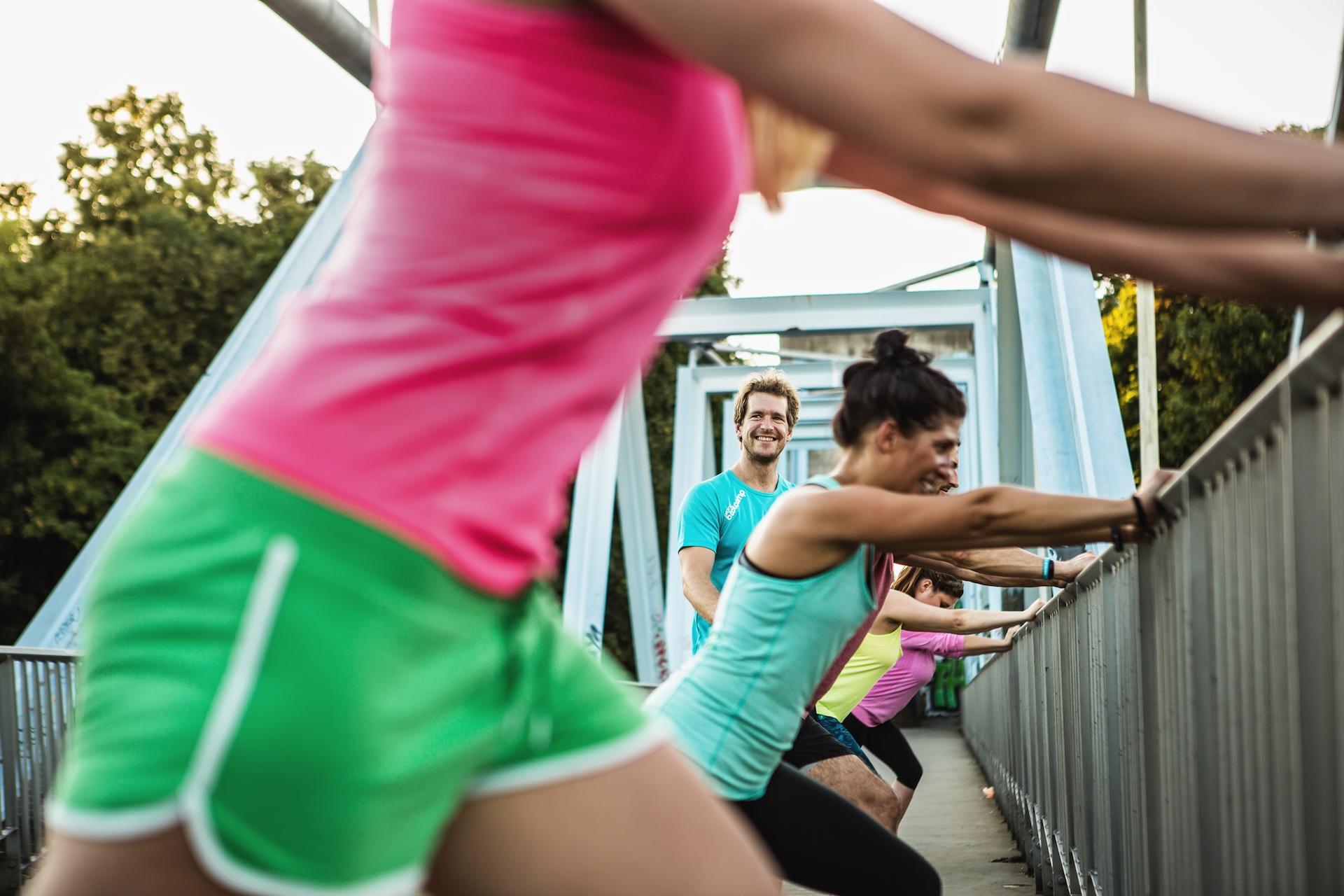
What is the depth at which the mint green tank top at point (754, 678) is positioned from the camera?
10.3 ft

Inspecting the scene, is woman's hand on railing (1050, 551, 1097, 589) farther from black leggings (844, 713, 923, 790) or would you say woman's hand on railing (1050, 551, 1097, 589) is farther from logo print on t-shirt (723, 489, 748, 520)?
black leggings (844, 713, 923, 790)

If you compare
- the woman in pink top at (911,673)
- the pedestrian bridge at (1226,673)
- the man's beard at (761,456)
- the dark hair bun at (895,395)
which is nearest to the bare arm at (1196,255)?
the pedestrian bridge at (1226,673)

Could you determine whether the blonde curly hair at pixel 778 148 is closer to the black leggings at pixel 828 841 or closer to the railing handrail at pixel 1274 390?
the railing handrail at pixel 1274 390

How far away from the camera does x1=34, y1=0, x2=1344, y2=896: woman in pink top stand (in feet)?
3.56

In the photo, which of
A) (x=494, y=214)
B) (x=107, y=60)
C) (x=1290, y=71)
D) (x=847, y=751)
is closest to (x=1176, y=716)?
(x=847, y=751)

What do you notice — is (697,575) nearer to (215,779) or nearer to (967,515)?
(967,515)

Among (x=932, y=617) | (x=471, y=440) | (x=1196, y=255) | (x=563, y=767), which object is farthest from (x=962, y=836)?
(x=471, y=440)

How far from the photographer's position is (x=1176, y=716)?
119 inches

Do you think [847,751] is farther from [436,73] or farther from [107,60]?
[107,60]

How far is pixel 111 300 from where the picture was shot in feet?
107

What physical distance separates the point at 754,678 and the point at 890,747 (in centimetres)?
625

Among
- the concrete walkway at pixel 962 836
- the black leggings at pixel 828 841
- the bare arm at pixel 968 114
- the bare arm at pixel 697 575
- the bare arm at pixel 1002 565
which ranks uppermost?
the bare arm at pixel 968 114

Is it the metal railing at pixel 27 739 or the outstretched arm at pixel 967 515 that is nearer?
the outstretched arm at pixel 967 515

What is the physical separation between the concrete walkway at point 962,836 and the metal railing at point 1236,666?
2.36 ft
